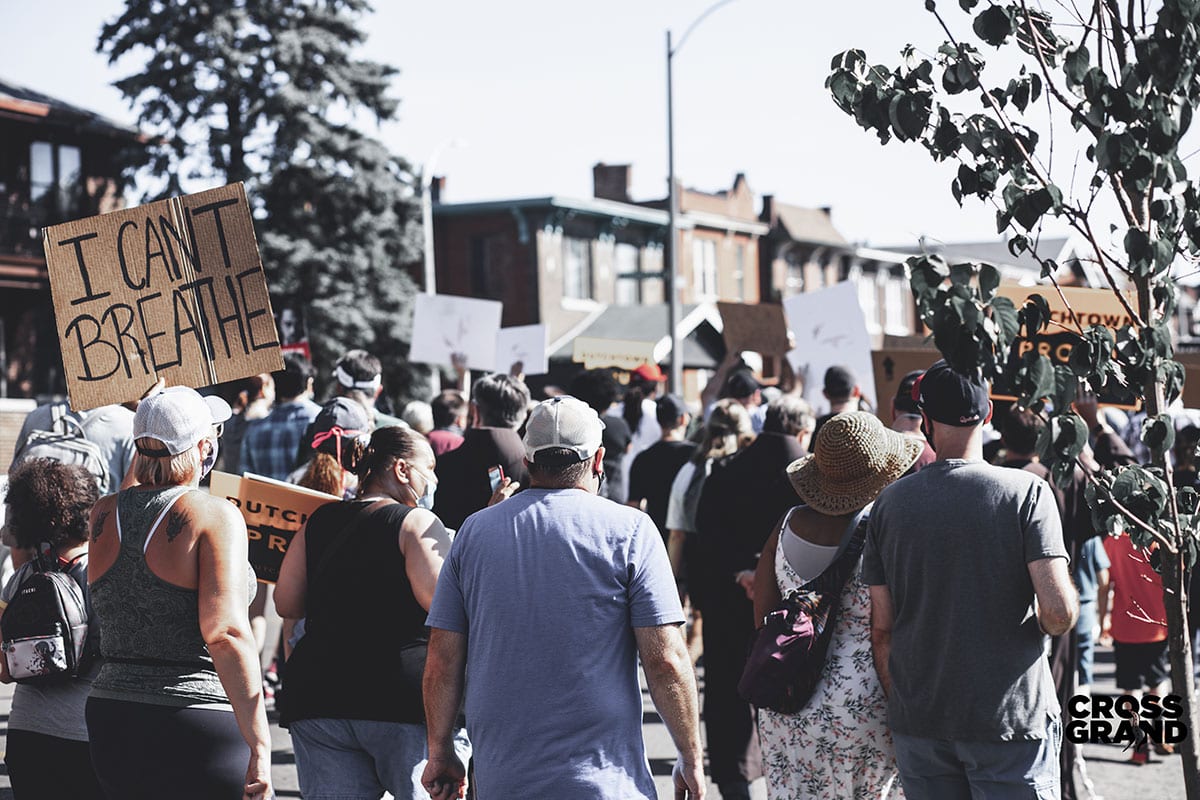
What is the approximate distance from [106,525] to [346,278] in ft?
95.0

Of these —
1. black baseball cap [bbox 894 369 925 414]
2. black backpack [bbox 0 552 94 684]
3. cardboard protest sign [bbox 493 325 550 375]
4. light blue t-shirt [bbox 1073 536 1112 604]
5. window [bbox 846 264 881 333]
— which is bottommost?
light blue t-shirt [bbox 1073 536 1112 604]

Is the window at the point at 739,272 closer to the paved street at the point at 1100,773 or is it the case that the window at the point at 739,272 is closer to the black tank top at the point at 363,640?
the paved street at the point at 1100,773

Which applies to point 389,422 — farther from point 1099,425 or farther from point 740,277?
point 740,277

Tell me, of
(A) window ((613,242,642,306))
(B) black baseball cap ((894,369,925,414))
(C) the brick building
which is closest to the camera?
(B) black baseball cap ((894,369,925,414))

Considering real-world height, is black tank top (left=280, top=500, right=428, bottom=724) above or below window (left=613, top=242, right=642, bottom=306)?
below

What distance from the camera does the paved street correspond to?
6.79 meters

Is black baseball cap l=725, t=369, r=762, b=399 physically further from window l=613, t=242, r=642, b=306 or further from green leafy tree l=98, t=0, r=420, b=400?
window l=613, t=242, r=642, b=306

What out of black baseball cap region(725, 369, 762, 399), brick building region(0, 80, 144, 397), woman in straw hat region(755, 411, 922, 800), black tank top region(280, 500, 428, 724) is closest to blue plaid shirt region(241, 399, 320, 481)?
black baseball cap region(725, 369, 762, 399)

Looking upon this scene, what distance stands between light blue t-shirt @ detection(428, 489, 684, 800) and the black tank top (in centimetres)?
66

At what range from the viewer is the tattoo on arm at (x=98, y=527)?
13.0ft

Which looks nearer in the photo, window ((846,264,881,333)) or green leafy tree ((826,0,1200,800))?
green leafy tree ((826,0,1200,800))

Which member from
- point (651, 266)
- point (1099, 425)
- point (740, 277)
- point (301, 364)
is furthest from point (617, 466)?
point (740, 277)

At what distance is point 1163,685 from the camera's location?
7879mm

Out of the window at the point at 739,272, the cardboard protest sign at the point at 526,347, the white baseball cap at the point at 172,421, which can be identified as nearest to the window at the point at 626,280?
the window at the point at 739,272
